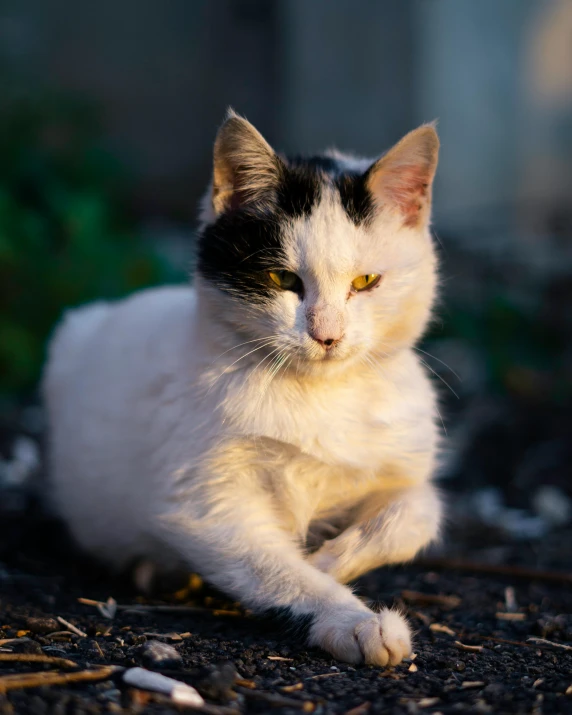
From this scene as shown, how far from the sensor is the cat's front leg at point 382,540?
2.23 meters

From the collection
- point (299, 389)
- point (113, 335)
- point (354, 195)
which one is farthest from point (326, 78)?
point (299, 389)

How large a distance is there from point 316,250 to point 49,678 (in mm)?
1229

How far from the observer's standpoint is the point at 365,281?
88.5 inches

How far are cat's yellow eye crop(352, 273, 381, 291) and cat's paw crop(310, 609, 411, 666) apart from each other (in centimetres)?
86

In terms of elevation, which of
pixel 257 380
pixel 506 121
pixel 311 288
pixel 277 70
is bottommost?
pixel 257 380

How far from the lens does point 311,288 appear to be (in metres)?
2.18

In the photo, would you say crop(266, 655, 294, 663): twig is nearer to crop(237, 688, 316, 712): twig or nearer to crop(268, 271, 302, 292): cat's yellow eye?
crop(237, 688, 316, 712): twig

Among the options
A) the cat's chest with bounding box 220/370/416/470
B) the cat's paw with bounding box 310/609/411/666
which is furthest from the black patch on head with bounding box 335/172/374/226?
the cat's paw with bounding box 310/609/411/666

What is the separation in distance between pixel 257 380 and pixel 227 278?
11.9 inches

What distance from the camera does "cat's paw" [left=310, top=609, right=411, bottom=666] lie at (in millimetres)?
1902

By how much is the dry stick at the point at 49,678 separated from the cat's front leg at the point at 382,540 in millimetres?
694

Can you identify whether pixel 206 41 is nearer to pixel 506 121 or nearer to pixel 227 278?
pixel 506 121

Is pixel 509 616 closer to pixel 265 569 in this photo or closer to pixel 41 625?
pixel 265 569

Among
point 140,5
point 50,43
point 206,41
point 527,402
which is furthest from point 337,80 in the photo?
point 527,402
